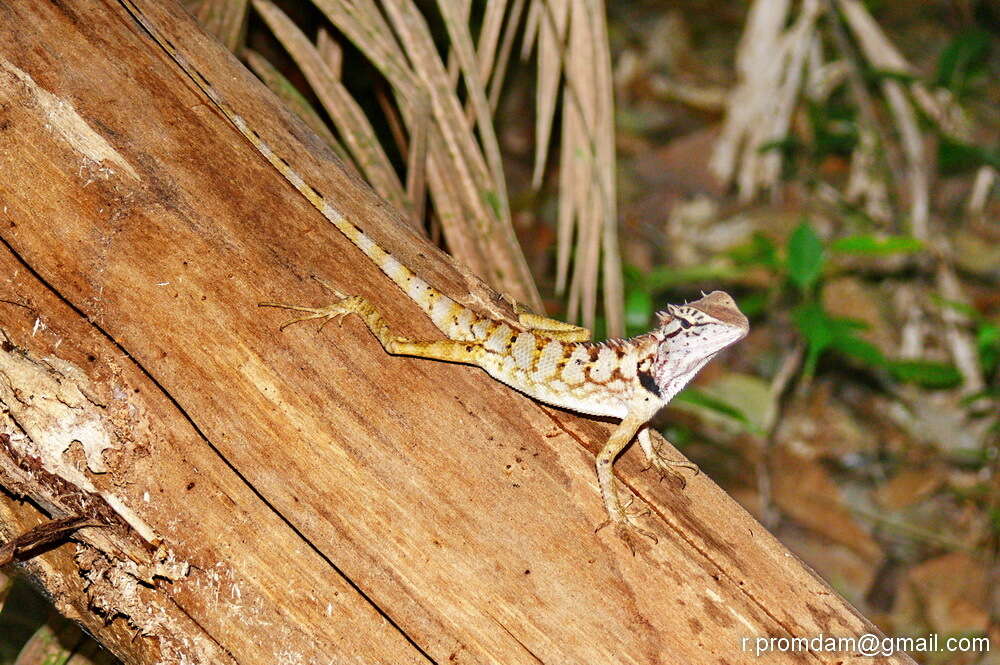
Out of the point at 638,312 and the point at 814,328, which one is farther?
the point at 638,312

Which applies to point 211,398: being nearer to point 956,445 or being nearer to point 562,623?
point 562,623

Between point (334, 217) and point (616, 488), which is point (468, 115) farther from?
point (616, 488)

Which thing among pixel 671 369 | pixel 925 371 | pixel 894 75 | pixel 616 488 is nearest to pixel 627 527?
pixel 616 488

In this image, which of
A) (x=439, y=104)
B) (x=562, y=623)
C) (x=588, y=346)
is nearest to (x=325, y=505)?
(x=562, y=623)

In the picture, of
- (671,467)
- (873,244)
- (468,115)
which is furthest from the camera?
(873,244)

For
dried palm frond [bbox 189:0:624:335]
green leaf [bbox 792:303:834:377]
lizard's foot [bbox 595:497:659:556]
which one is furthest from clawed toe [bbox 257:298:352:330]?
green leaf [bbox 792:303:834:377]

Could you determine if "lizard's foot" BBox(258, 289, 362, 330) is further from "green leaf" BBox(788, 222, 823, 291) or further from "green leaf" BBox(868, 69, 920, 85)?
"green leaf" BBox(868, 69, 920, 85)
